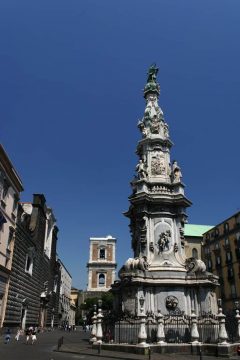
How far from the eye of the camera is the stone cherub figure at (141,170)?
2689cm

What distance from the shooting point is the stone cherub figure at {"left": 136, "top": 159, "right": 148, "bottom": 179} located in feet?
88.2

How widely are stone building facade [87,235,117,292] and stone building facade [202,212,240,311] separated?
32.7 meters

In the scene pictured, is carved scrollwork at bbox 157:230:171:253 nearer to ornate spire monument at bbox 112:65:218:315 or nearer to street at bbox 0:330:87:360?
ornate spire monument at bbox 112:65:218:315

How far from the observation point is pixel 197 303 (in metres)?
22.1

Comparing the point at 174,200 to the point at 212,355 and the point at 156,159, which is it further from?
the point at 212,355

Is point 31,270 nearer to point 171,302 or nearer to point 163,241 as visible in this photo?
point 163,241

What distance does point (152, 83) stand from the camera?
32.7 metres

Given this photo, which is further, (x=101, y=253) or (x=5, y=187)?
(x=101, y=253)

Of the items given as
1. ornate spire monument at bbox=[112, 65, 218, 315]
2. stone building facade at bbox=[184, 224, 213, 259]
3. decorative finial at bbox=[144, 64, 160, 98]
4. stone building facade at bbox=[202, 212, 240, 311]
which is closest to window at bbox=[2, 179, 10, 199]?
ornate spire monument at bbox=[112, 65, 218, 315]

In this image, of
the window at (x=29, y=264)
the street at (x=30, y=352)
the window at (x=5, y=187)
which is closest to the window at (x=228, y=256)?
the window at (x=29, y=264)

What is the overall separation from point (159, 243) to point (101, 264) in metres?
67.6

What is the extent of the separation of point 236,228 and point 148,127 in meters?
32.8

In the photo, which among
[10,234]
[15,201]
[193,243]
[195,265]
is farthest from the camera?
[193,243]

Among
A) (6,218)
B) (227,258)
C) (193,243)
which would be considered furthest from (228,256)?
(6,218)
